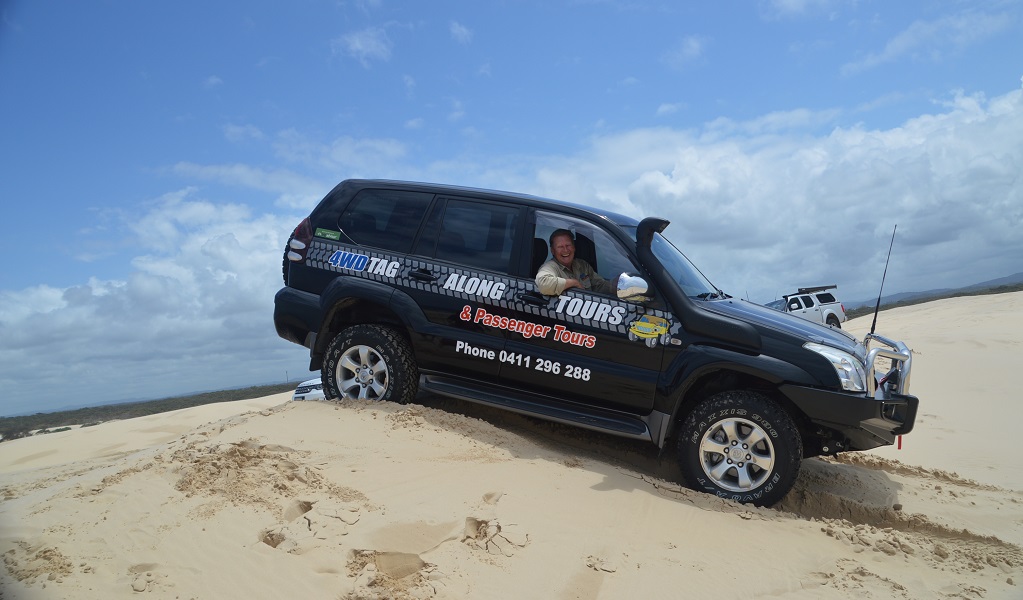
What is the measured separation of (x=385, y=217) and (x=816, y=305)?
21045 mm

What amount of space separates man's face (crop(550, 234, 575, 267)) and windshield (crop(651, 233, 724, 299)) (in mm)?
673

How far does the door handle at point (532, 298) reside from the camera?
5.48 m

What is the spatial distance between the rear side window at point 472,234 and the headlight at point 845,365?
8.00ft

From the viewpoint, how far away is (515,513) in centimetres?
408

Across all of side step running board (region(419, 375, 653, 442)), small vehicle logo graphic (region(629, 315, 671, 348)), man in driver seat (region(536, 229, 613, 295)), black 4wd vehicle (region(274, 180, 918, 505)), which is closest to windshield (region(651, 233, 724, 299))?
black 4wd vehicle (region(274, 180, 918, 505))

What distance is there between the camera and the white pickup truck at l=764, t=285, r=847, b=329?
2317cm

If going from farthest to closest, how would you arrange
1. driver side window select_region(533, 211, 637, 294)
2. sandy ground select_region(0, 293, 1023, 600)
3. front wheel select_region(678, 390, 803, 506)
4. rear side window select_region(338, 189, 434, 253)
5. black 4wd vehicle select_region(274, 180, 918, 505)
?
rear side window select_region(338, 189, 434, 253) → driver side window select_region(533, 211, 637, 294) → black 4wd vehicle select_region(274, 180, 918, 505) → front wheel select_region(678, 390, 803, 506) → sandy ground select_region(0, 293, 1023, 600)

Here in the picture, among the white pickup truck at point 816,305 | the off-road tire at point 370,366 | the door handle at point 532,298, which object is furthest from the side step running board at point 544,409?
the white pickup truck at point 816,305

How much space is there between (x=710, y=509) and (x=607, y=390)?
1144 millimetres

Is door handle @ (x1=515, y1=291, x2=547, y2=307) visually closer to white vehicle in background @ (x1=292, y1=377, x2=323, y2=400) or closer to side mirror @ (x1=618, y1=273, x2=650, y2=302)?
side mirror @ (x1=618, y1=273, x2=650, y2=302)

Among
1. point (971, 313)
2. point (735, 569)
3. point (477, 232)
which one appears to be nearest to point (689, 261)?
point (477, 232)

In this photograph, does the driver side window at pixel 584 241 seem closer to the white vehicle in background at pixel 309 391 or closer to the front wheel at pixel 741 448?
the front wheel at pixel 741 448

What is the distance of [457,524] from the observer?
3.89m

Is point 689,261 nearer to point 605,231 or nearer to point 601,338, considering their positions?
point 605,231
